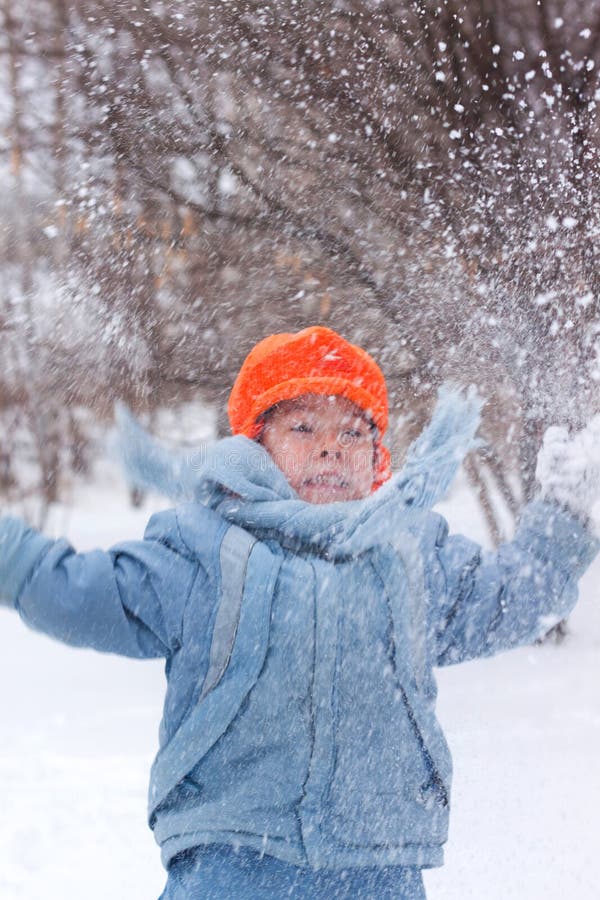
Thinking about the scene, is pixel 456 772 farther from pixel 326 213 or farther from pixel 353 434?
pixel 326 213

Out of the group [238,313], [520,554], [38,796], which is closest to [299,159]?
[238,313]

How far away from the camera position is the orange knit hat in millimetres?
914

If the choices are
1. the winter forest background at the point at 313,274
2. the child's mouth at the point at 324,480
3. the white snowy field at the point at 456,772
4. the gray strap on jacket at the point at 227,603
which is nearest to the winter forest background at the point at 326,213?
the winter forest background at the point at 313,274

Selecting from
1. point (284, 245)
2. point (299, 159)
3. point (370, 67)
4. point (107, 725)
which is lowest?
point (107, 725)

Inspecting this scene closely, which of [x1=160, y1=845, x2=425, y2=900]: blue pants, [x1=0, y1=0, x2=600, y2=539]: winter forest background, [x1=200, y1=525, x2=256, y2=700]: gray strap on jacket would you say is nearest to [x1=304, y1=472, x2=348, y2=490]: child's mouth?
[x1=200, y1=525, x2=256, y2=700]: gray strap on jacket

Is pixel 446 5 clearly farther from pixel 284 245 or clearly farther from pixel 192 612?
pixel 192 612

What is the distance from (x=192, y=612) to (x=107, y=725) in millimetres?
1959

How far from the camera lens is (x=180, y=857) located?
74 cm

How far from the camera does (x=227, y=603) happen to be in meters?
0.74

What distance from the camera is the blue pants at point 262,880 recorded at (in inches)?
28.2

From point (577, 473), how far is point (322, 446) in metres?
0.23

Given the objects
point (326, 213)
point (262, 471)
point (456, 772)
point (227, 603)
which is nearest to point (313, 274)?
point (326, 213)

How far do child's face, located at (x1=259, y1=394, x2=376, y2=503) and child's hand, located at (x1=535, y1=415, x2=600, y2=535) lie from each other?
167mm

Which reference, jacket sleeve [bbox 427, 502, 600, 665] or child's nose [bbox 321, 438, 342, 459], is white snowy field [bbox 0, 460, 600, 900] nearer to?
jacket sleeve [bbox 427, 502, 600, 665]
